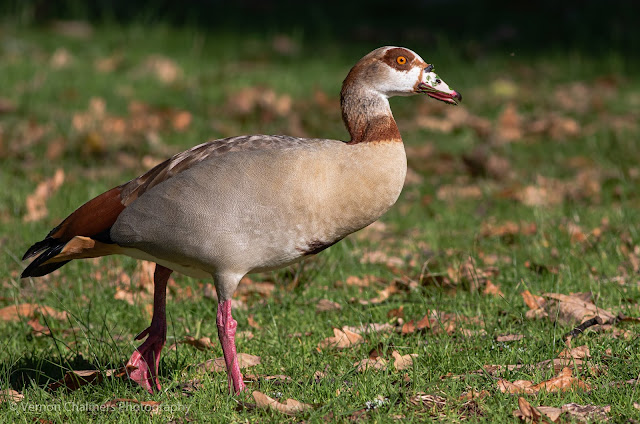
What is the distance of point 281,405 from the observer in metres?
3.51

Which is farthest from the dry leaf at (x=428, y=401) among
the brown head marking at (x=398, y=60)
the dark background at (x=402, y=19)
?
the dark background at (x=402, y=19)

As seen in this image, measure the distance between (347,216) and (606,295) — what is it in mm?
1734

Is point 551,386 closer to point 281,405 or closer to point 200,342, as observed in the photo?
point 281,405

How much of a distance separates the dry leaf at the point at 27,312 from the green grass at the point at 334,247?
64 millimetres

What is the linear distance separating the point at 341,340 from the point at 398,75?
4.33 feet

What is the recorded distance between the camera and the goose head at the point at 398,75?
4.14m

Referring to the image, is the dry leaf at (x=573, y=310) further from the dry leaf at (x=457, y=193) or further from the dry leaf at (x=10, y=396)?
the dry leaf at (x=457, y=193)

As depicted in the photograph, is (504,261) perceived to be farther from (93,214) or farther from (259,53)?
(259,53)

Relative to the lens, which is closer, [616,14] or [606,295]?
[606,295]

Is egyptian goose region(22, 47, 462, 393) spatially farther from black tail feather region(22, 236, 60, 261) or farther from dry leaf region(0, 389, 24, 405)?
dry leaf region(0, 389, 24, 405)

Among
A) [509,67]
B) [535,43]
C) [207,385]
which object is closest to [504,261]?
[207,385]

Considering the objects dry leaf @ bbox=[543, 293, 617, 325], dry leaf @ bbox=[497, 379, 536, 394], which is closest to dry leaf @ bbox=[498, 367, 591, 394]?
dry leaf @ bbox=[497, 379, 536, 394]

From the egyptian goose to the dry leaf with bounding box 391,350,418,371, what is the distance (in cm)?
60

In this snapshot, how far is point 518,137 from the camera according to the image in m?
8.81
